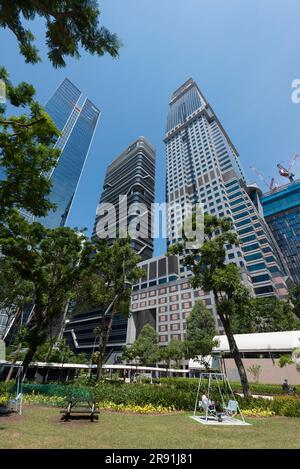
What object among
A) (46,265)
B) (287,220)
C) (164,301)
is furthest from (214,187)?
(46,265)

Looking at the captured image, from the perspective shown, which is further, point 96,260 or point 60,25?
point 96,260

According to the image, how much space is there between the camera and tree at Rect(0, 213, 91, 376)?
66.3ft

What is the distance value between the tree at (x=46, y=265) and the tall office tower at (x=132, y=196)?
70658mm

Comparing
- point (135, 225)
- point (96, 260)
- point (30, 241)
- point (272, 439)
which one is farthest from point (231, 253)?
point (272, 439)

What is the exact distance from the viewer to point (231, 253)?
79.6 m

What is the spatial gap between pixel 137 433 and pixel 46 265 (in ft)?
56.5

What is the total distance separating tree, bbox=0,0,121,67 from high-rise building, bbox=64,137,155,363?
7862 centimetres

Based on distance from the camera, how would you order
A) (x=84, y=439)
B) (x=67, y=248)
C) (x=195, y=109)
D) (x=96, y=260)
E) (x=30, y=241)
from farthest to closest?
(x=195, y=109) < (x=96, y=260) < (x=67, y=248) < (x=30, y=241) < (x=84, y=439)

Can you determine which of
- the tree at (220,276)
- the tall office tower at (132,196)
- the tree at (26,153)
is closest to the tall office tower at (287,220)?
the tall office tower at (132,196)

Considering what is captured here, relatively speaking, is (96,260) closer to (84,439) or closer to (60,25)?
(84,439)

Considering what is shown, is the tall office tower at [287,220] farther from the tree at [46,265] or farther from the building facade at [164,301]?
the tree at [46,265]

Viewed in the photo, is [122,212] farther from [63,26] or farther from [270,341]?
[63,26]
